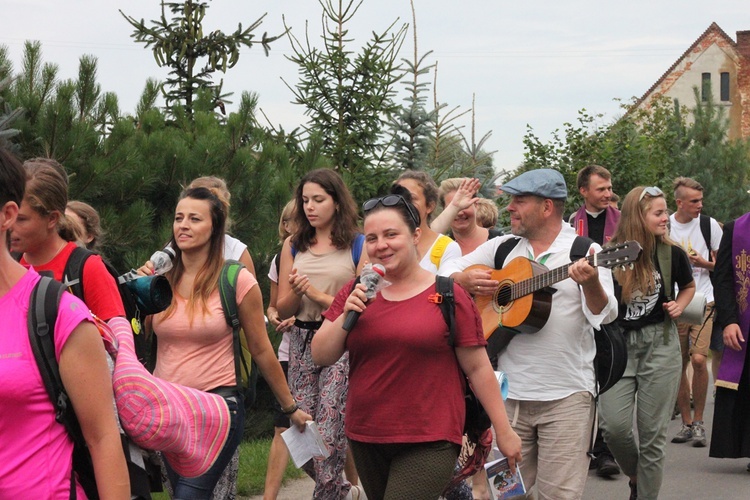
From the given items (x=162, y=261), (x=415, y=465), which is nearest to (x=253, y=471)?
(x=162, y=261)

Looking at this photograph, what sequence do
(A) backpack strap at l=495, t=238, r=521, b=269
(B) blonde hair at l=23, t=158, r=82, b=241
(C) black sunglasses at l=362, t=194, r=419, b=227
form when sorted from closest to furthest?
1. (B) blonde hair at l=23, t=158, r=82, b=241
2. (C) black sunglasses at l=362, t=194, r=419, b=227
3. (A) backpack strap at l=495, t=238, r=521, b=269

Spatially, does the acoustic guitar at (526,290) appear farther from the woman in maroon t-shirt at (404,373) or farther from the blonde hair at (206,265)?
the blonde hair at (206,265)

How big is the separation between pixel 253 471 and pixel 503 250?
121 inches

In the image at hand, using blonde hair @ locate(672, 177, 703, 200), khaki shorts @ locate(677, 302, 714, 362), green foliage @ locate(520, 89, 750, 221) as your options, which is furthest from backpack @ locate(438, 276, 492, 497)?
green foliage @ locate(520, 89, 750, 221)

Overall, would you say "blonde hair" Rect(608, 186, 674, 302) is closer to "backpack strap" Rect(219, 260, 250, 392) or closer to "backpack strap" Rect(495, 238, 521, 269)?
"backpack strap" Rect(495, 238, 521, 269)

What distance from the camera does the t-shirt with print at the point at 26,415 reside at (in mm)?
2625

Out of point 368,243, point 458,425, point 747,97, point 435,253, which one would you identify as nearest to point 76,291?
point 368,243

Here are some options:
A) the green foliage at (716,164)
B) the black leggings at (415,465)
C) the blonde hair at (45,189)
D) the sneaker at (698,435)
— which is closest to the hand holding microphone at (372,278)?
the black leggings at (415,465)

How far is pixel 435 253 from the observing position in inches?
270

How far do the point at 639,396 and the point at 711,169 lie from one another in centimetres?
2381

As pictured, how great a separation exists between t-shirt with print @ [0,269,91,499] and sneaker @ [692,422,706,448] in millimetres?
8357

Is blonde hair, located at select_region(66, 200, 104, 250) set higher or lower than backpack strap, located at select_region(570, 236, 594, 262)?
higher

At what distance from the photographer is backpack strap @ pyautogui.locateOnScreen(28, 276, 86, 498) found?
265 cm

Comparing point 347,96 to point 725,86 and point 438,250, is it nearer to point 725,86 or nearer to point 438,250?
point 438,250
